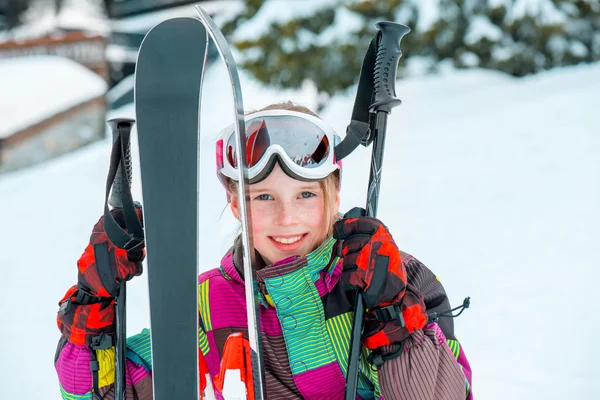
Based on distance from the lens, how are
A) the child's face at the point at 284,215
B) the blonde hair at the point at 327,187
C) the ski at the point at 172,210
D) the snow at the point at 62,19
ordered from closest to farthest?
the ski at the point at 172,210, the child's face at the point at 284,215, the blonde hair at the point at 327,187, the snow at the point at 62,19

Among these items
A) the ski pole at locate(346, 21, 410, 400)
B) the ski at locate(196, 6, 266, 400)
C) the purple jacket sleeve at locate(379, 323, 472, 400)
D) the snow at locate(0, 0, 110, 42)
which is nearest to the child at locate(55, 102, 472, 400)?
the purple jacket sleeve at locate(379, 323, 472, 400)

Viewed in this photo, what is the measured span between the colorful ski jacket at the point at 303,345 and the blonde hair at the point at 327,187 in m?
0.11

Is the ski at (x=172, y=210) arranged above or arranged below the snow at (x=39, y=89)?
below

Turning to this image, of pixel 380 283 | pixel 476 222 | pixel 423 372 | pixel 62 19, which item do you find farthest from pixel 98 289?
pixel 62 19

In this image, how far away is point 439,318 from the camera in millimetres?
1998

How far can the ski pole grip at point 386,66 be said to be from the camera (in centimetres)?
195

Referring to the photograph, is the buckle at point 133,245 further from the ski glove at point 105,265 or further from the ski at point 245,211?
the ski at point 245,211

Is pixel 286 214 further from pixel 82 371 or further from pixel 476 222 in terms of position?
pixel 476 222

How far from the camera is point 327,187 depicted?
1996 millimetres

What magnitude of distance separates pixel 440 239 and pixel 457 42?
6.35 metres

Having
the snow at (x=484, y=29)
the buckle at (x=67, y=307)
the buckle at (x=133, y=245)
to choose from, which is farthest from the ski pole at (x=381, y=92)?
the snow at (x=484, y=29)

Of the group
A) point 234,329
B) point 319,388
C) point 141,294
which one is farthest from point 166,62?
point 141,294

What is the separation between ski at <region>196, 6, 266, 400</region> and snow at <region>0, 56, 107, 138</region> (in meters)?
10.7

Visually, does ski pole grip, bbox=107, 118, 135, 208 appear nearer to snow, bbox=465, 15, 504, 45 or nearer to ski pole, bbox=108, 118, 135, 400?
ski pole, bbox=108, 118, 135, 400
